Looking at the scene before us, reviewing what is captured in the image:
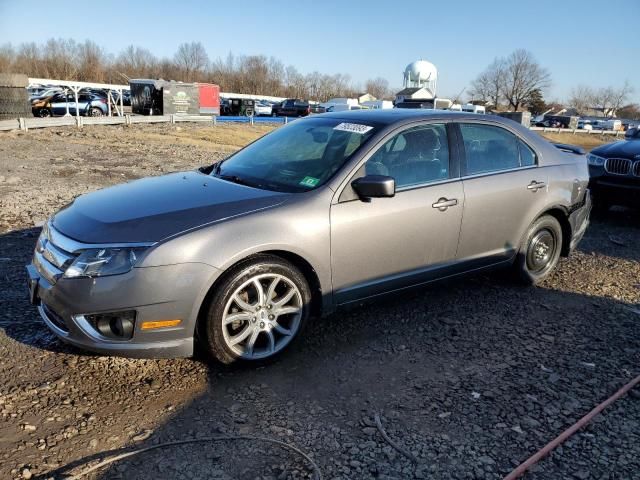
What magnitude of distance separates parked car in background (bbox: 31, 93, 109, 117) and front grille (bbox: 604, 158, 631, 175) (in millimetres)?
26445

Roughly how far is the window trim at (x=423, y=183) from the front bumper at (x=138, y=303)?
109 centimetres

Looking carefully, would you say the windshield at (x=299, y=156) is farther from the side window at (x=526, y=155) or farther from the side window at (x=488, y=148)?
the side window at (x=526, y=155)

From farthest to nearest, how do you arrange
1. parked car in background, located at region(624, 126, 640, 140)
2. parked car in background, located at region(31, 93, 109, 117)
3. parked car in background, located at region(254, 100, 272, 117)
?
1. parked car in background, located at region(254, 100, 272, 117)
2. parked car in background, located at region(31, 93, 109, 117)
3. parked car in background, located at region(624, 126, 640, 140)

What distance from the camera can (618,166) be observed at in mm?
7570

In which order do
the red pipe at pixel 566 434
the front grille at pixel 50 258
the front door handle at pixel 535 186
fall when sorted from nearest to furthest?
1. the red pipe at pixel 566 434
2. the front grille at pixel 50 258
3. the front door handle at pixel 535 186

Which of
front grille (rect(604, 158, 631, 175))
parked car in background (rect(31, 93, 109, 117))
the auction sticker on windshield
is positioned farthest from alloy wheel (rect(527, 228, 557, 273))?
parked car in background (rect(31, 93, 109, 117))

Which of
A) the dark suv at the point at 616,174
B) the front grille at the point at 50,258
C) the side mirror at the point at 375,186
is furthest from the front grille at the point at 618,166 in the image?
the front grille at the point at 50,258

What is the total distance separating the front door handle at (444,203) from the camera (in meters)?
3.92

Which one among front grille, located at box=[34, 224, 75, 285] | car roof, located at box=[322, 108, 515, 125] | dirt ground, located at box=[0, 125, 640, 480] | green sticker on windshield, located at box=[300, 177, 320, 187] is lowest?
dirt ground, located at box=[0, 125, 640, 480]

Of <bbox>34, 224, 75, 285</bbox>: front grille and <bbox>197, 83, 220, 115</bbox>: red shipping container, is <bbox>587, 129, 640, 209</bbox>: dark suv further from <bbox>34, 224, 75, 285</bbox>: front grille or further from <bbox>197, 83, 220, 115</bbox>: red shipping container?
<bbox>197, 83, 220, 115</bbox>: red shipping container

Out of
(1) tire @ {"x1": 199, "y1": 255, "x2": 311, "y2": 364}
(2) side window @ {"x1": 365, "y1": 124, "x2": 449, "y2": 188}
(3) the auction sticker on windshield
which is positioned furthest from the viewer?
(3) the auction sticker on windshield

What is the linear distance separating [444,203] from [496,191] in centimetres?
63

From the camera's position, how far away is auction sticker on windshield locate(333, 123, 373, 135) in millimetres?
3910

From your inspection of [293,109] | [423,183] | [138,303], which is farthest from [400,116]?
[293,109]
